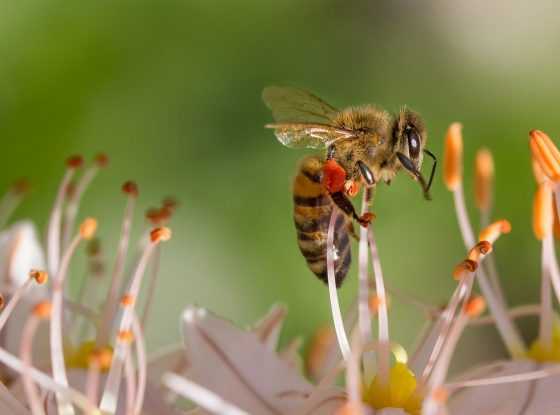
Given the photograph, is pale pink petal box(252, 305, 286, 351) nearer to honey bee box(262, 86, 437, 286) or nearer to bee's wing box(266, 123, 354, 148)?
honey bee box(262, 86, 437, 286)

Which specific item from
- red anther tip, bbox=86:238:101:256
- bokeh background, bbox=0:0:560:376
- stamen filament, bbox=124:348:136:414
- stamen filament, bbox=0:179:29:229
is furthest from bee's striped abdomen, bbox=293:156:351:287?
bokeh background, bbox=0:0:560:376

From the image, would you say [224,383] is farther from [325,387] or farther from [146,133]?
[146,133]

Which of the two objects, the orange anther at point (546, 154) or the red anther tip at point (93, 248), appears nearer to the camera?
the orange anther at point (546, 154)

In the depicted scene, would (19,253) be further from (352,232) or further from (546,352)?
(546,352)

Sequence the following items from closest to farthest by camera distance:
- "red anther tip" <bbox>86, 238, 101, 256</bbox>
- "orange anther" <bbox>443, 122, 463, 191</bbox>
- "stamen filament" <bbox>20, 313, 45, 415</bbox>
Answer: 1. "stamen filament" <bbox>20, 313, 45, 415</bbox>
2. "orange anther" <bbox>443, 122, 463, 191</bbox>
3. "red anther tip" <bbox>86, 238, 101, 256</bbox>

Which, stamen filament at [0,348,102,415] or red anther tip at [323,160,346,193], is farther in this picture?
red anther tip at [323,160,346,193]

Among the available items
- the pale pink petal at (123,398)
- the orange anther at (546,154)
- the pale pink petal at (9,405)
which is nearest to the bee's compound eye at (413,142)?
the orange anther at (546,154)

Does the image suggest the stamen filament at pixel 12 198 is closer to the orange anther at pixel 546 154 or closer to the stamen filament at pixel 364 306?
the stamen filament at pixel 364 306
